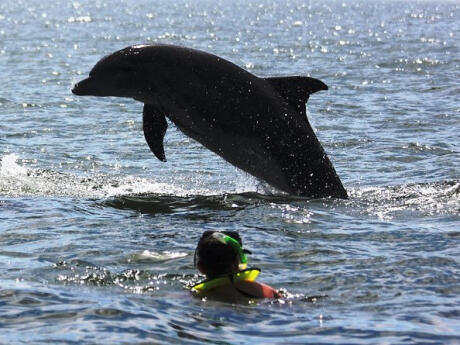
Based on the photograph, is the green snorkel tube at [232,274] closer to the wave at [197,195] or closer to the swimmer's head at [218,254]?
the swimmer's head at [218,254]

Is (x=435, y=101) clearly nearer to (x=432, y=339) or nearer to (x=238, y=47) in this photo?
(x=432, y=339)

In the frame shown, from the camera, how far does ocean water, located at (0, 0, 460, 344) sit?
724 cm

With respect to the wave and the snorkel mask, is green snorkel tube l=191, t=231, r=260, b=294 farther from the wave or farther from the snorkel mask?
the wave

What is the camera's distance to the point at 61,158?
16188 millimetres

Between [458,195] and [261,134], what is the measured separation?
8.42ft

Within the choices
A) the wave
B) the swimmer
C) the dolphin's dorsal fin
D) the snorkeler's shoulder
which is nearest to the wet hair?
the swimmer

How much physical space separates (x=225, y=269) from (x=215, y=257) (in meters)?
0.12

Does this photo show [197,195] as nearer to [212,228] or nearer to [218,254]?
[212,228]

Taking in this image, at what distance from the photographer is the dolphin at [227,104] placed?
11773 mm

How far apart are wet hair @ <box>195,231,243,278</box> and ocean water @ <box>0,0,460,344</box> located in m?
0.28

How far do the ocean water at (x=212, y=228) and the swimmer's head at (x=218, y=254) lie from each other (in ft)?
0.91

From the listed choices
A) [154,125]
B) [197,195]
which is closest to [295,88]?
[154,125]

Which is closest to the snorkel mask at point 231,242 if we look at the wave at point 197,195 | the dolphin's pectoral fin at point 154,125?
the wave at point 197,195

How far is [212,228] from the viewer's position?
10.5 metres
